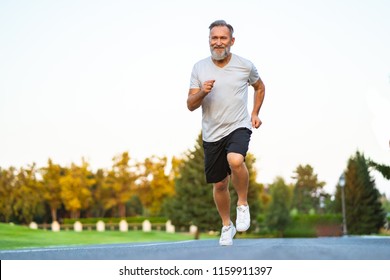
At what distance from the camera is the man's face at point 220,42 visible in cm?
609

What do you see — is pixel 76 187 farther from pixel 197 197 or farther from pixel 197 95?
pixel 197 95

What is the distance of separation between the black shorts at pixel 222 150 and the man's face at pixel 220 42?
0.79 meters

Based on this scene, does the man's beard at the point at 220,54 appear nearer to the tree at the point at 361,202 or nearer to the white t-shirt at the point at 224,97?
the white t-shirt at the point at 224,97

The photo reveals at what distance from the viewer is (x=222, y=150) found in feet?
21.0

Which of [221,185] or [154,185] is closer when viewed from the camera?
[221,185]

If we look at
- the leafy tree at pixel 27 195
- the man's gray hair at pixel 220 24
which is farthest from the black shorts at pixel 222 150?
the leafy tree at pixel 27 195

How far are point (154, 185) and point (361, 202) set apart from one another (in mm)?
17948

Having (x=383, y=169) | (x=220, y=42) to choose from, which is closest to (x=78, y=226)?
(x=383, y=169)

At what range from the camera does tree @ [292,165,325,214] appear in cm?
8625

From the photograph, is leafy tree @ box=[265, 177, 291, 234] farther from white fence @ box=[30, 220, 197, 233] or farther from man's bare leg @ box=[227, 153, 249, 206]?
man's bare leg @ box=[227, 153, 249, 206]

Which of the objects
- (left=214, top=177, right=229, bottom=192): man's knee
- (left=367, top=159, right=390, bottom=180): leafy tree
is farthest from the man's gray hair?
(left=367, top=159, right=390, bottom=180): leafy tree

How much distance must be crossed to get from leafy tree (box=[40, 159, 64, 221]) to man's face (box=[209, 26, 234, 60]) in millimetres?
50404
